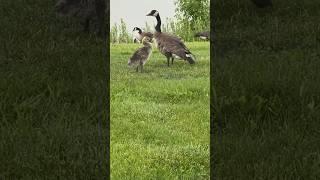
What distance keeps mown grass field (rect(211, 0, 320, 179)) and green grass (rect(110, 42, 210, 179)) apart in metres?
0.35

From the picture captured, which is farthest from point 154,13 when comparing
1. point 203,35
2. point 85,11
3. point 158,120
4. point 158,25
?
point 85,11

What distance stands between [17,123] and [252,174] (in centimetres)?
183

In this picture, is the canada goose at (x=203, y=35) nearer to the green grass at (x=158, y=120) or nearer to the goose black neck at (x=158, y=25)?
the green grass at (x=158, y=120)

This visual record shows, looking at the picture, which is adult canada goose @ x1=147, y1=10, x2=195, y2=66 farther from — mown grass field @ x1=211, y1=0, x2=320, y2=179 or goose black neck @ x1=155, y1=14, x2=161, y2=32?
mown grass field @ x1=211, y1=0, x2=320, y2=179

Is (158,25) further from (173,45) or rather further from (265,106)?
(265,106)

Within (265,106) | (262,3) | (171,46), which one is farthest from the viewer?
(262,3)

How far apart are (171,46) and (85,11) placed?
2.77 m

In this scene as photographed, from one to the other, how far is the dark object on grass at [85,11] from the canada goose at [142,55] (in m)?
2.10

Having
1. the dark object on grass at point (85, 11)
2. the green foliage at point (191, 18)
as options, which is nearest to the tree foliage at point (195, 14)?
the green foliage at point (191, 18)

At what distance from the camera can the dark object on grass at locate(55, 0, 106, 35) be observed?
639 cm

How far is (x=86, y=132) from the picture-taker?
4738 millimetres

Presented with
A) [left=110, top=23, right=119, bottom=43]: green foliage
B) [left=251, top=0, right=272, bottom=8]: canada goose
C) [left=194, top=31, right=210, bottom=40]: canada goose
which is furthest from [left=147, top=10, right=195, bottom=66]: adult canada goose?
[left=251, top=0, right=272, bottom=8]: canada goose

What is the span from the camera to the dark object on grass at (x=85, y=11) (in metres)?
6.39

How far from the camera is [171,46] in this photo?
421 centimetres
